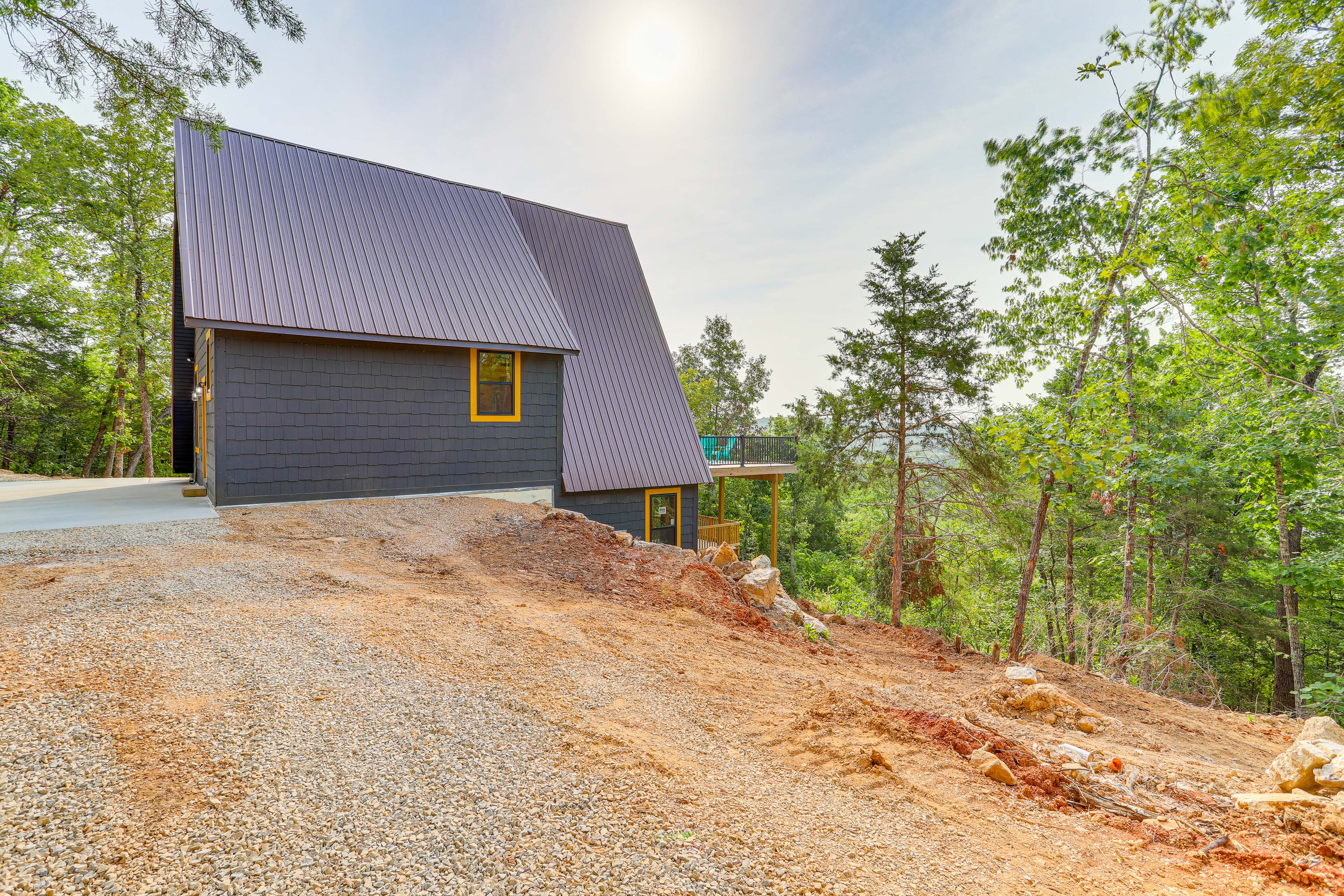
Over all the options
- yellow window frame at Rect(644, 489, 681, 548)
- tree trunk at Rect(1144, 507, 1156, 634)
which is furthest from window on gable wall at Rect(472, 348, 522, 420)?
tree trunk at Rect(1144, 507, 1156, 634)

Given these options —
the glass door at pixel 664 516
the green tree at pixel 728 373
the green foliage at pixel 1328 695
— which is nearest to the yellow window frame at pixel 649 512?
the glass door at pixel 664 516

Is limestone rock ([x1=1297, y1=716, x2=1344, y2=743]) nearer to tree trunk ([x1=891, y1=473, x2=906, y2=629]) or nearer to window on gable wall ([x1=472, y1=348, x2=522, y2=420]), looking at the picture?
tree trunk ([x1=891, y1=473, x2=906, y2=629])

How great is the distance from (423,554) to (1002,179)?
31.5ft

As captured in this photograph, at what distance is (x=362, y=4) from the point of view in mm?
9500

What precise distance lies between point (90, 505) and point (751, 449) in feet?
39.8

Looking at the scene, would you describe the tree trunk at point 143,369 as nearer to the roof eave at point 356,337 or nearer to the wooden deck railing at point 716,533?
the roof eave at point 356,337

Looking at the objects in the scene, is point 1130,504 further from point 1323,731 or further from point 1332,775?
point 1332,775

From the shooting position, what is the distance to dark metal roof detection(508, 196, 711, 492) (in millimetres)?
10672

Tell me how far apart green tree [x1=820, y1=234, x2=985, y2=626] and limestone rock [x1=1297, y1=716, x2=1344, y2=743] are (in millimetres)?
7847

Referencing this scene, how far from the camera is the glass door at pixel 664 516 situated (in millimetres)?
11352

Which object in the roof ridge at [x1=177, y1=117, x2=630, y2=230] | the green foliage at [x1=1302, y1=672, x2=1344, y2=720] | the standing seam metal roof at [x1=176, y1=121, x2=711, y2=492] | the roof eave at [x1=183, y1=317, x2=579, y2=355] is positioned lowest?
the green foliage at [x1=1302, y1=672, x2=1344, y2=720]

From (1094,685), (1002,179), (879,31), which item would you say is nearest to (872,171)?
(879,31)

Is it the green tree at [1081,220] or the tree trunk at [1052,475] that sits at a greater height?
the green tree at [1081,220]

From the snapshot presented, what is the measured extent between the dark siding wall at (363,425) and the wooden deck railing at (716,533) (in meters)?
4.42
